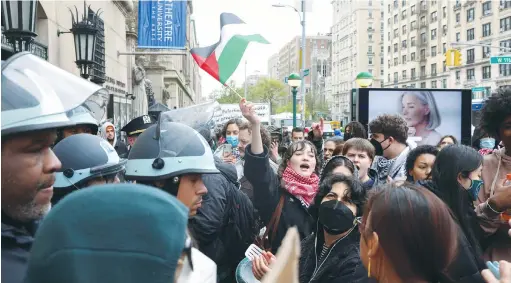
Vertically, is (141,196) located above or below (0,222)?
above

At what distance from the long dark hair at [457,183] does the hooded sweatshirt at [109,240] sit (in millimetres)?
2269

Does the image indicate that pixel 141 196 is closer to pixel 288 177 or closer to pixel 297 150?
pixel 288 177

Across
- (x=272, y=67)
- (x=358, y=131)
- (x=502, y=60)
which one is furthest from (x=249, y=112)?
(x=272, y=67)

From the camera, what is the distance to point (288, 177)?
397 cm

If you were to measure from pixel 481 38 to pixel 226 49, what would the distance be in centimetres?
7153

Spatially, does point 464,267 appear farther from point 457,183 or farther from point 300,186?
Result: point 300,186

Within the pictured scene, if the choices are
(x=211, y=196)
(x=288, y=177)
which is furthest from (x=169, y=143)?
(x=288, y=177)

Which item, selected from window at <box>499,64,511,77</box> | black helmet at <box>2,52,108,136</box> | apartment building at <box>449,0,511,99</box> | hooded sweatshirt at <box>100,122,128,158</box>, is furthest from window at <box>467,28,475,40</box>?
black helmet at <box>2,52,108,136</box>

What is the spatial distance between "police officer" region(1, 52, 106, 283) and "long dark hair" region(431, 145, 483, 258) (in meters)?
2.33

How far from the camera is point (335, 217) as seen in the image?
9.78 feet

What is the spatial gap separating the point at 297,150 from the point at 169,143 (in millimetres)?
1637

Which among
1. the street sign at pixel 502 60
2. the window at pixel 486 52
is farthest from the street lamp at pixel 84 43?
the window at pixel 486 52

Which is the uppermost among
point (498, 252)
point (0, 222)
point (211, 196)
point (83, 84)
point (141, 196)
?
point (83, 84)

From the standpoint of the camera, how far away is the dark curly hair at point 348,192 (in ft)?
10.4
